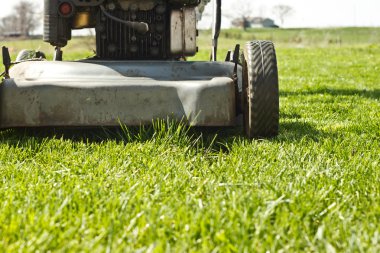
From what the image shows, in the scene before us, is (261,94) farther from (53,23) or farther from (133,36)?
(53,23)

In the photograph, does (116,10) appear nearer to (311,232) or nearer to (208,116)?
(208,116)

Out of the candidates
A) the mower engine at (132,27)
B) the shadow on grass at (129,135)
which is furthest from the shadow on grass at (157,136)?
the mower engine at (132,27)

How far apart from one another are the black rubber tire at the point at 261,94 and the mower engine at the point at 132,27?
572 millimetres

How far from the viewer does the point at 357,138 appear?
2.86 metres

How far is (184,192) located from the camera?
72.5 inches

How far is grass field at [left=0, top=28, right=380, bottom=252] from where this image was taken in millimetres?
1399

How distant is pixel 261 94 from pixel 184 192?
919mm

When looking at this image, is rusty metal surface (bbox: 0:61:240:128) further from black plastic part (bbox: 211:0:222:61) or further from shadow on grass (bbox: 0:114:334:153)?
black plastic part (bbox: 211:0:222:61)

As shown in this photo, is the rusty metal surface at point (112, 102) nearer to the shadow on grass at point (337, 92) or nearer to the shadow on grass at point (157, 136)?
the shadow on grass at point (157, 136)

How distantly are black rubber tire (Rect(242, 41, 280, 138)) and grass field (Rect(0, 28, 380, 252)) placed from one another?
73 mm

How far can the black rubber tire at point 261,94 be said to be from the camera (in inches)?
103

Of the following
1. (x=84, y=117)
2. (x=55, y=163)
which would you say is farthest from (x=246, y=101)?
(x=55, y=163)

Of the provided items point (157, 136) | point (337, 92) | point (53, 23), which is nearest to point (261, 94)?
point (157, 136)

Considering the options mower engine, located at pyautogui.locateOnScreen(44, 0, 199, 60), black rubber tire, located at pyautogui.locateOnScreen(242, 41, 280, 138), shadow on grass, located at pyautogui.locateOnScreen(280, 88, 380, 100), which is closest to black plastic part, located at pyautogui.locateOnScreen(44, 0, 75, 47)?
mower engine, located at pyautogui.locateOnScreen(44, 0, 199, 60)
